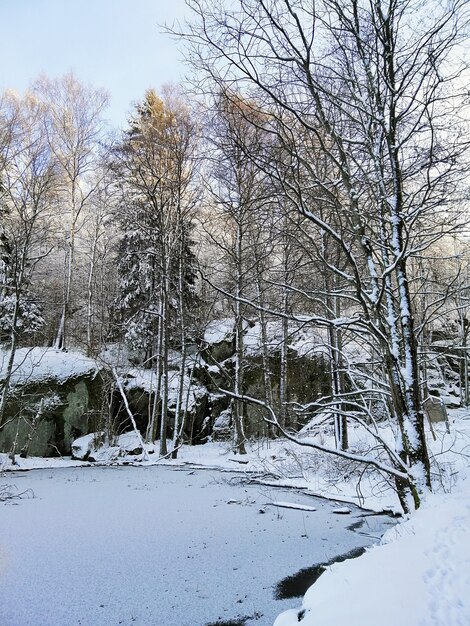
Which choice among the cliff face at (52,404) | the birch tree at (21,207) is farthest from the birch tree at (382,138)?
the cliff face at (52,404)

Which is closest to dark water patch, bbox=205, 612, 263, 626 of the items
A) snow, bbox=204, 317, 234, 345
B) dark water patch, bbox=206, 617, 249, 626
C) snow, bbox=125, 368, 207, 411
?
dark water patch, bbox=206, 617, 249, 626

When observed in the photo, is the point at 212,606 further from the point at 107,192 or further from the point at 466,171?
the point at 107,192

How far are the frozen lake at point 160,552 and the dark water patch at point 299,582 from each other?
59 mm

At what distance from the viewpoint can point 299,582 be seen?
9.93 ft

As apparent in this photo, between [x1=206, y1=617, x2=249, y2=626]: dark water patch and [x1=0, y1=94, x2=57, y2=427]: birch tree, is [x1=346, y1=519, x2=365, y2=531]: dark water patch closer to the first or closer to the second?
[x1=206, y1=617, x2=249, y2=626]: dark water patch

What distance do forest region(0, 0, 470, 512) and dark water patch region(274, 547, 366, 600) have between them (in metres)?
0.98

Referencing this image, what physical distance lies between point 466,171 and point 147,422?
12547 mm

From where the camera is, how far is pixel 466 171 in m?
2.90

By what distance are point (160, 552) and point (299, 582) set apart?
1.32m

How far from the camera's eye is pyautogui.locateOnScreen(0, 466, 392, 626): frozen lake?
2.58 m

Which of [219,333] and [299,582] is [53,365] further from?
[299,582]

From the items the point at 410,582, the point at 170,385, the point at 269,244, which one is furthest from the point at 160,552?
the point at 170,385

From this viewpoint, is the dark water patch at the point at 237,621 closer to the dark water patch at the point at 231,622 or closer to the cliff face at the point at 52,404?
the dark water patch at the point at 231,622

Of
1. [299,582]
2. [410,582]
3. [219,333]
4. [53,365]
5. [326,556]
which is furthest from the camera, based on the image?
[219,333]
